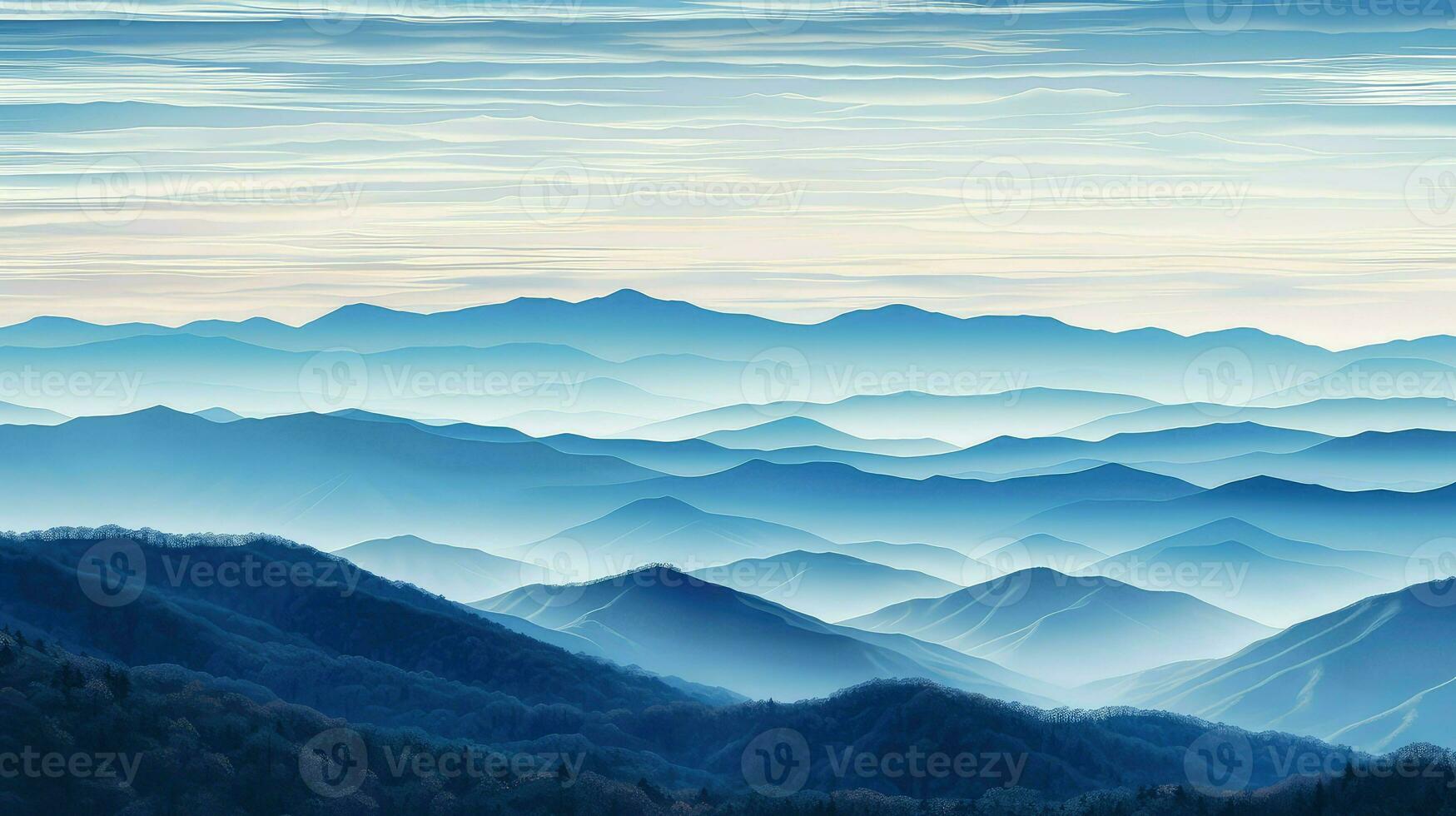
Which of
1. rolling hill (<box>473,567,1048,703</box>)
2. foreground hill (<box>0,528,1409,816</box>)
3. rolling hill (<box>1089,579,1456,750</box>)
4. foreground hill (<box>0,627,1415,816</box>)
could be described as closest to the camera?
foreground hill (<box>0,627,1415,816</box>)

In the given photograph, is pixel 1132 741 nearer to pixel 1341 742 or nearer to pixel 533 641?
pixel 533 641

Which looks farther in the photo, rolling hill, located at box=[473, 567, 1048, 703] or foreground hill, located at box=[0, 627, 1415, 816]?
rolling hill, located at box=[473, 567, 1048, 703]

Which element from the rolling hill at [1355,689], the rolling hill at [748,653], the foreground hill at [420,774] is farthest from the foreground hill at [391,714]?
the rolling hill at [1355,689]

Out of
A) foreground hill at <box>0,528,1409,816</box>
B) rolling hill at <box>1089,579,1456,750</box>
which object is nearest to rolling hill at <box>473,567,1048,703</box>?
rolling hill at <box>1089,579,1456,750</box>

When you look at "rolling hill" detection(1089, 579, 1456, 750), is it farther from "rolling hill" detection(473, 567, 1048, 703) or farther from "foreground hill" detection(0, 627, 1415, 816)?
"foreground hill" detection(0, 627, 1415, 816)

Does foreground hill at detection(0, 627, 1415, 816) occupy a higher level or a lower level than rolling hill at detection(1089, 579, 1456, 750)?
lower

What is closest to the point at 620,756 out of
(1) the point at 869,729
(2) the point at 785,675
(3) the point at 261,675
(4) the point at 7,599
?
(1) the point at 869,729

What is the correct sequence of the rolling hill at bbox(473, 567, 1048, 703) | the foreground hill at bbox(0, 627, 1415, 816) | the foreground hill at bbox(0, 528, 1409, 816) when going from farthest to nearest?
the rolling hill at bbox(473, 567, 1048, 703) → the foreground hill at bbox(0, 528, 1409, 816) → the foreground hill at bbox(0, 627, 1415, 816)

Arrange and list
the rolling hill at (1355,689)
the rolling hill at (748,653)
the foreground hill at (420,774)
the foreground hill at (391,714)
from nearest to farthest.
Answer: the foreground hill at (420,774)
the foreground hill at (391,714)
the rolling hill at (1355,689)
the rolling hill at (748,653)

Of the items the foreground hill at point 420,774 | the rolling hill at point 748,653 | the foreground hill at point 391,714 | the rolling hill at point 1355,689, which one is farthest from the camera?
the rolling hill at point 748,653

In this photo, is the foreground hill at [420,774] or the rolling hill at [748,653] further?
the rolling hill at [748,653]

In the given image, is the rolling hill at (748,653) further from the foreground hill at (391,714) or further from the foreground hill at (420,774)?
the foreground hill at (420,774)
